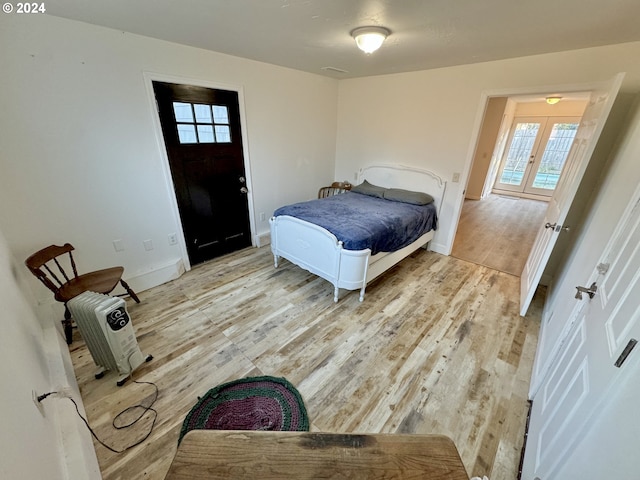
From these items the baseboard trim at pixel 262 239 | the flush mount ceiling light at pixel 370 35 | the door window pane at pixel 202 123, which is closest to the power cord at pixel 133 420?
the baseboard trim at pixel 262 239

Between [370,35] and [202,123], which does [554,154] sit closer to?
[370,35]

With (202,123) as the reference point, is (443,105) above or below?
above

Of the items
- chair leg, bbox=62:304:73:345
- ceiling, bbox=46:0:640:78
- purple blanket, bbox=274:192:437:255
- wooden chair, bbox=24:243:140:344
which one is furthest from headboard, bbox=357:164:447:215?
chair leg, bbox=62:304:73:345

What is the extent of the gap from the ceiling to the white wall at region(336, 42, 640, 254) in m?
0.17

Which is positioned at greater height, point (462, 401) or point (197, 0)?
point (197, 0)

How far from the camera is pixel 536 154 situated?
6656mm

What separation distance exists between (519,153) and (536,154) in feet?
1.22

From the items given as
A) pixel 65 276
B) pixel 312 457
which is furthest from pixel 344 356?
pixel 65 276

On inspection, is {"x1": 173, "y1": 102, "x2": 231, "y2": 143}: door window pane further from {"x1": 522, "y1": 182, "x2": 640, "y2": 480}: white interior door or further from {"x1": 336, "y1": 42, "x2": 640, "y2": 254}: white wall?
{"x1": 522, "y1": 182, "x2": 640, "y2": 480}: white interior door

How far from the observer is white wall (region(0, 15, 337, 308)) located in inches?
73.1

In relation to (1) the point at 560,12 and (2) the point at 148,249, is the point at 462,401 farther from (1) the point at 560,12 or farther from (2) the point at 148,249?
(2) the point at 148,249

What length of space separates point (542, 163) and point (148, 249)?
8733 millimetres

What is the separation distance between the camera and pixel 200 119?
2.83 metres

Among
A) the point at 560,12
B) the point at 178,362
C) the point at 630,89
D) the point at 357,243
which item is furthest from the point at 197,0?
the point at 630,89
